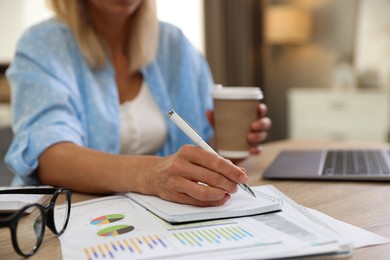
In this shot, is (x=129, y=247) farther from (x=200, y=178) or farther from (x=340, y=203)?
(x=340, y=203)

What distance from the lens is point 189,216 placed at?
2.23ft

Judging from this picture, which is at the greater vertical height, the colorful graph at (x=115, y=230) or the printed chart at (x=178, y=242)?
the printed chart at (x=178, y=242)

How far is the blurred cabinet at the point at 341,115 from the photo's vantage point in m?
3.40

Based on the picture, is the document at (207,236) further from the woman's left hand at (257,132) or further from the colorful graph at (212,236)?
the woman's left hand at (257,132)

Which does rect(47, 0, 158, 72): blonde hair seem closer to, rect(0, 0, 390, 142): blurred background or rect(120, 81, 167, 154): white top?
rect(120, 81, 167, 154): white top

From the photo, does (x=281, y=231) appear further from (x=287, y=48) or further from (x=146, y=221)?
(x=287, y=48)

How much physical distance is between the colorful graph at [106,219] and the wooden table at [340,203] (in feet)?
0.21

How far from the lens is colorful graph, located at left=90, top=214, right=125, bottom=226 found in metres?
0.71

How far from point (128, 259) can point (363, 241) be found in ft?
A: 0.97

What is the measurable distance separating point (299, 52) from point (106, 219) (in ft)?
12.1

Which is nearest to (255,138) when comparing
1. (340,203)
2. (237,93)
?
(237,93)

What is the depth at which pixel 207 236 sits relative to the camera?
62 cm

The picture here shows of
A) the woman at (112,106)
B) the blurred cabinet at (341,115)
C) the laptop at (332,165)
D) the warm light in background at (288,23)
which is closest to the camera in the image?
the woman at (112,106)

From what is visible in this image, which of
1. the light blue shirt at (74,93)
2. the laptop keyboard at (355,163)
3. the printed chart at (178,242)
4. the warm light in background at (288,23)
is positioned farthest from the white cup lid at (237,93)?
the warm light in background at (288,23)
